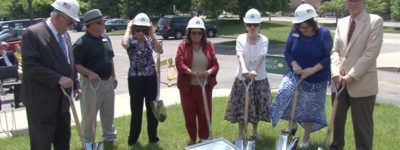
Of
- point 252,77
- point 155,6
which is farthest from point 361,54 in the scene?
point 155,6

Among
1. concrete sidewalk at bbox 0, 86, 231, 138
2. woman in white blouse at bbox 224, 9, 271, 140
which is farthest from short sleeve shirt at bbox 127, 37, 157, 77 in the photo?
concrete sidewalk at bbox 0, 86, 231, 138

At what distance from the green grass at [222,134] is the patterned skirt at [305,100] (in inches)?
19.4

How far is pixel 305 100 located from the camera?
15.8 ft

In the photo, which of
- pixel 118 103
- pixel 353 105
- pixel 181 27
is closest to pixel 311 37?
pixel 353 105

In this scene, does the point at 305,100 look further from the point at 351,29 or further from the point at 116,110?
the point at 116,110

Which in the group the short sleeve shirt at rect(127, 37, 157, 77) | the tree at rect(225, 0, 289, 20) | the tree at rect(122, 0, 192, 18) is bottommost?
the short sleeve shirt at rect(127, 37, 157, 77)

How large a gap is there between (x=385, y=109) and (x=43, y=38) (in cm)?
604

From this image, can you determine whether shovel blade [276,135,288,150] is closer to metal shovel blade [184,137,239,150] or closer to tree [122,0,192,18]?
metal shovel blade [184,137,239,150]

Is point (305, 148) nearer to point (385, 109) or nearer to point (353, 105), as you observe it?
point (353, 105)

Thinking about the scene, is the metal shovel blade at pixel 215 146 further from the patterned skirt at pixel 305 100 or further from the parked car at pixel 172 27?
the parked car at pixel 172 27

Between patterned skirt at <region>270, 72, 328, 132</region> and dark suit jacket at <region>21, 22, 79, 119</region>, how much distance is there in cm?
258

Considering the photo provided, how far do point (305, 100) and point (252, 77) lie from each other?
0.71 metres

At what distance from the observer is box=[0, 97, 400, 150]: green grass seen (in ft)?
17.4

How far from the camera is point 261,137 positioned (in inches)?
219
